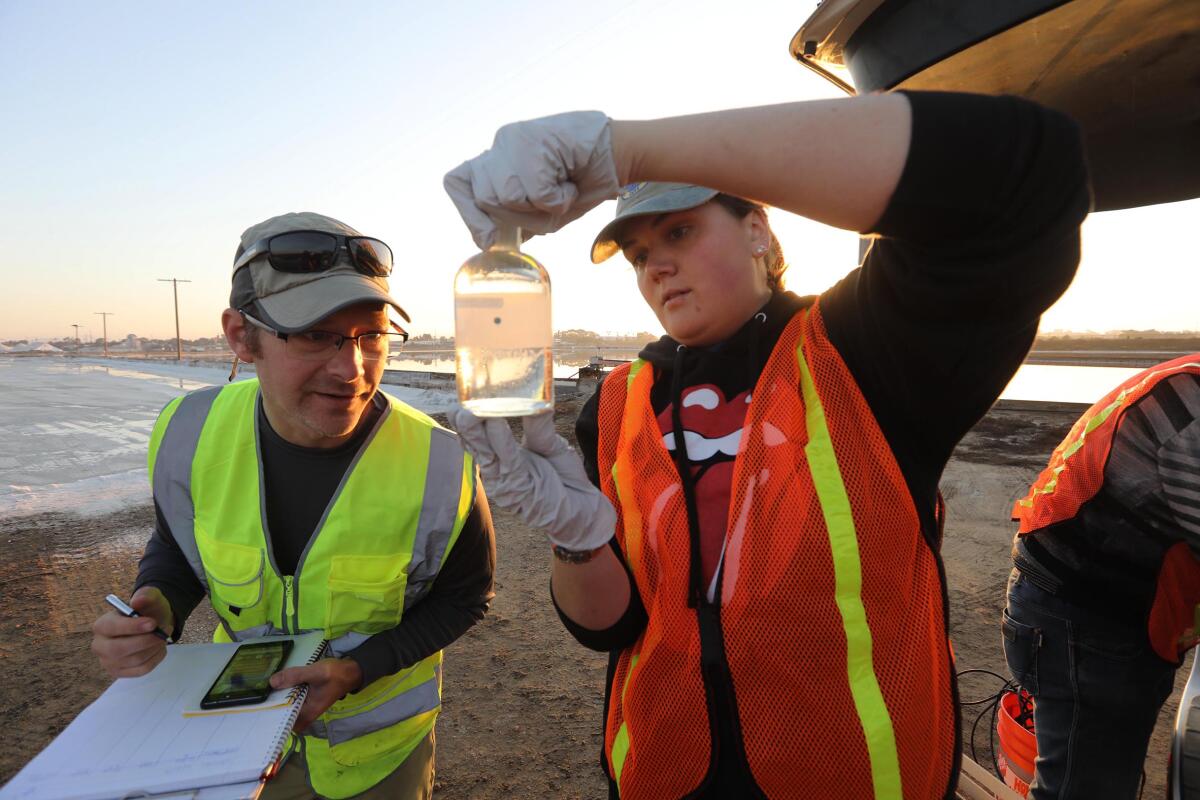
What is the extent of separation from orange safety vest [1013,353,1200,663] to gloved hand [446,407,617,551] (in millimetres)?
1738

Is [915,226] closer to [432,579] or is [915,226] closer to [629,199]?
[629,199]

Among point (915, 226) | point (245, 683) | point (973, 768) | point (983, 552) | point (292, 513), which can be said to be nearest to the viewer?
point (915, 226)

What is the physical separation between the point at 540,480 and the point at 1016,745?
2659 millimetres

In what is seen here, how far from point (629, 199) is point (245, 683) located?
5.56 ft

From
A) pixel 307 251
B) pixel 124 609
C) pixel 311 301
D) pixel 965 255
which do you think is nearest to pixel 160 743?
pixel 124 609

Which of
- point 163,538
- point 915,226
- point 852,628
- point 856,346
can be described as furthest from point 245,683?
point 915,226

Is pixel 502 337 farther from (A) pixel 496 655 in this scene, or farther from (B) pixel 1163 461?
(A) pixel 496 655

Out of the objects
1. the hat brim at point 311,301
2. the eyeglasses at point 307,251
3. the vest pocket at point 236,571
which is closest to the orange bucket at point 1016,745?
the vest pocket at point 236,571

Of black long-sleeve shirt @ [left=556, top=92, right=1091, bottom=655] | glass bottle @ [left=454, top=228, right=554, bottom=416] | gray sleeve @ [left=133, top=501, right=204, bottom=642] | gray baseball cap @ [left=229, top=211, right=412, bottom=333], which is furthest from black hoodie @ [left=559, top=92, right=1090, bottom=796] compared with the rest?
gray sleeve @ [left=133, top=501, right=204, bottom=642]

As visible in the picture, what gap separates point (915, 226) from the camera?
0.91 meters

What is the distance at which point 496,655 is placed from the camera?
4.05 meters

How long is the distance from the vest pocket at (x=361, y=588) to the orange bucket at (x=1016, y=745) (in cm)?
261

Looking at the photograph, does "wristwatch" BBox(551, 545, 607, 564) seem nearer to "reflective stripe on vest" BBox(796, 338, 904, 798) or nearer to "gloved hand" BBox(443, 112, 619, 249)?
"reflective stripe on vest" BBox(796, 338, 904, 798)

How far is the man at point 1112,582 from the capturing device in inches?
72.1
